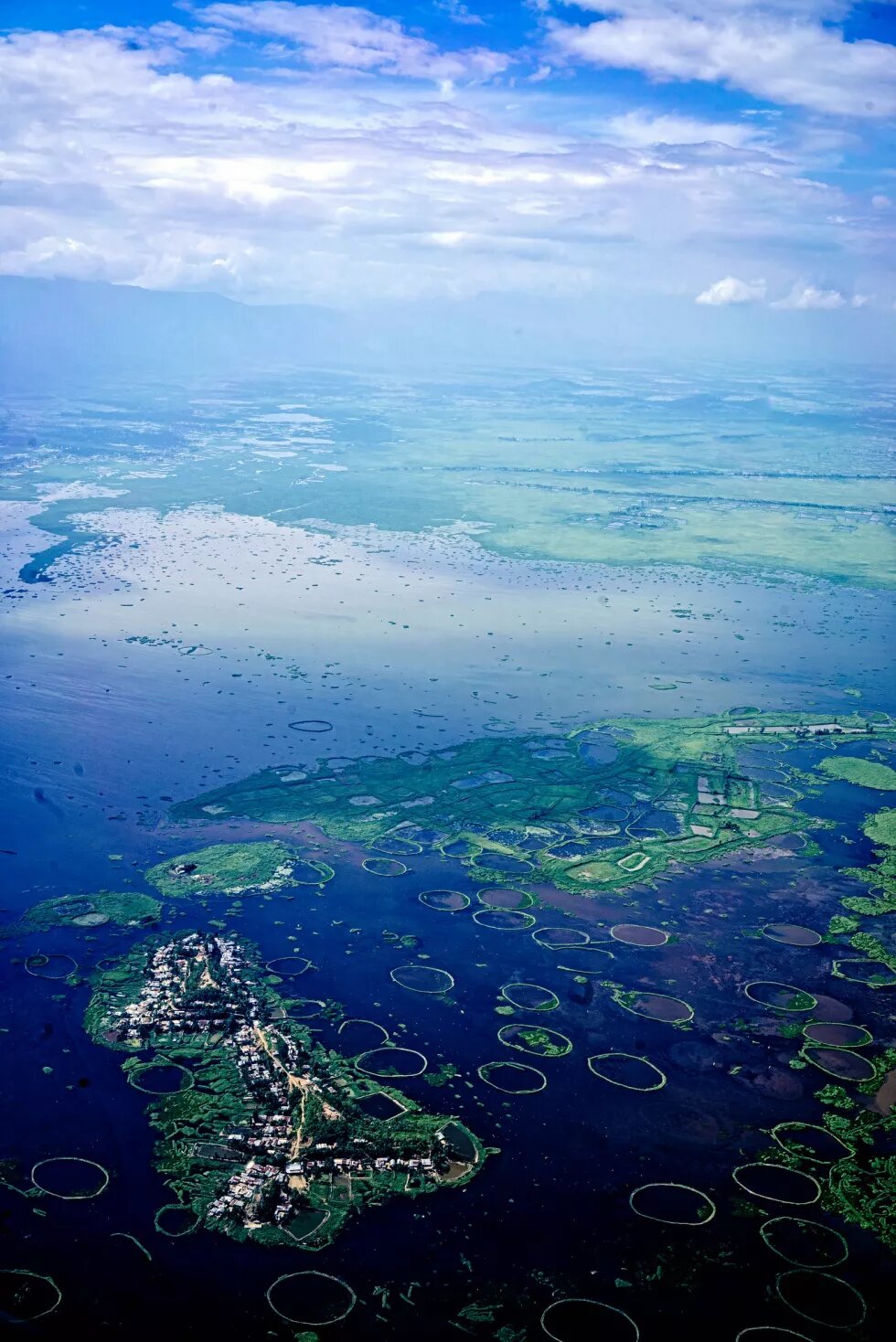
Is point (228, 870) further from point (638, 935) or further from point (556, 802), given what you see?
point (638, 935)

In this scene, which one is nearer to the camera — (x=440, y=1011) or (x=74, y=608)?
(x=440, y=1011)

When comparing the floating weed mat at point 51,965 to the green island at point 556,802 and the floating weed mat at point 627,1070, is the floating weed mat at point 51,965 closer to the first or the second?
the green island at point 556,802

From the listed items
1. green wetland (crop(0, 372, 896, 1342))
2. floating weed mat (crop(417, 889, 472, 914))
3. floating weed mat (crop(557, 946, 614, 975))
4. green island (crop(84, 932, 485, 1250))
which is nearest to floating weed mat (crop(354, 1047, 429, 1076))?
green wetland (crop(0, 372, 896, 1342))

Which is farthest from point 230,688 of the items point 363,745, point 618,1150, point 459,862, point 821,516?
point 821,516

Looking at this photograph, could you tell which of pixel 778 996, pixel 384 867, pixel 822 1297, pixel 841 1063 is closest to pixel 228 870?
pixel 384 867

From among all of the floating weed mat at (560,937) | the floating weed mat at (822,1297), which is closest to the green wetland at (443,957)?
the floating weed mat at (822,1297)

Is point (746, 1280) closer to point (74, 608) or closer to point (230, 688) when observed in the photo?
point (230, 688)

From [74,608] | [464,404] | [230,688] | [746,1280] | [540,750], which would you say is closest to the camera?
[746,1280]
